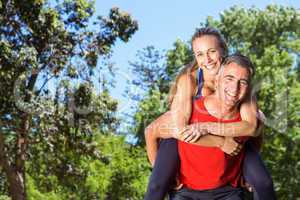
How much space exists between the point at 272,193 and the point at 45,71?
15579 mm

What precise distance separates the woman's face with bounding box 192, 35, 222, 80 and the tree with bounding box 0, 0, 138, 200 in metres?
13.4

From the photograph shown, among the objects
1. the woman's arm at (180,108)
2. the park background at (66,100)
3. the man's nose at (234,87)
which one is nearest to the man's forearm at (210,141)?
the woman's arm at (180,108)

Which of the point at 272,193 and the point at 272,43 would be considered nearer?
the point at 272,193

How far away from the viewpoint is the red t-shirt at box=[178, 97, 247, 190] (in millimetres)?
2734

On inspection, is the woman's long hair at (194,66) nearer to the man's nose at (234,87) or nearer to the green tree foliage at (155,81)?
the man's nose at (234,87)

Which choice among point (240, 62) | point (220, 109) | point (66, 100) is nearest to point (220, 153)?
point (220, 109)

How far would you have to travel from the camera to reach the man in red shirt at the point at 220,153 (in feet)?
8.96

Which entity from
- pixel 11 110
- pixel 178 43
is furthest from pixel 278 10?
pixel 11 110

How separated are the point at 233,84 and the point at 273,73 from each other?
22.1 metres

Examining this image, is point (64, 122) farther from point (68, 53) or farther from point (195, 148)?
point (195, 148)

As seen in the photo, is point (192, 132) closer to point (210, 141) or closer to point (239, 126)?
point (210, 141)

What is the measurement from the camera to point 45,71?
703 inches

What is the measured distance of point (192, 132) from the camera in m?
2.74

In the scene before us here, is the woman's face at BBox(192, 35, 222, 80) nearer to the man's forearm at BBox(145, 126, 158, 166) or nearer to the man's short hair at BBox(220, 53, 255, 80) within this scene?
the man's short hair at BBox(220, 53, 255, 80)
